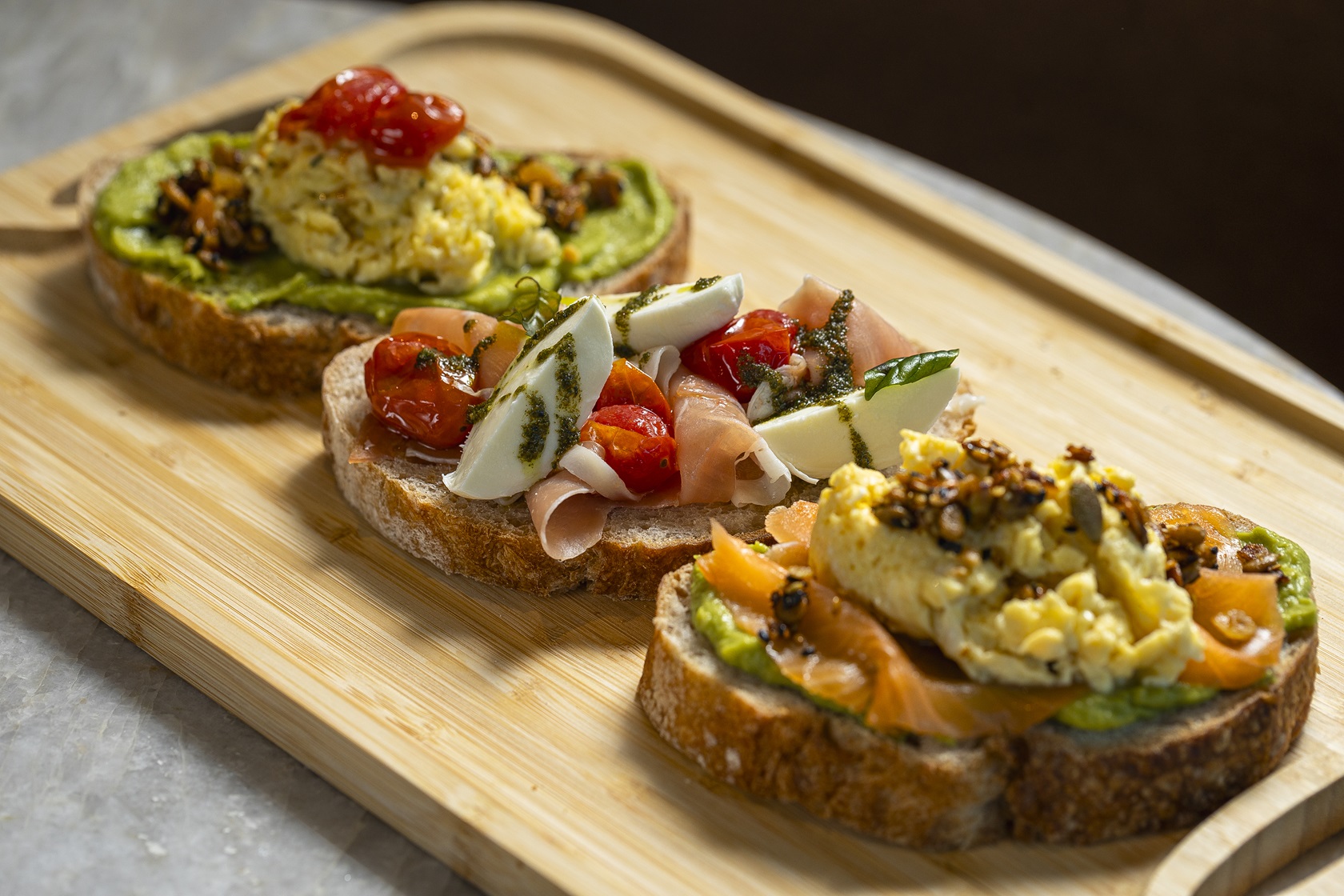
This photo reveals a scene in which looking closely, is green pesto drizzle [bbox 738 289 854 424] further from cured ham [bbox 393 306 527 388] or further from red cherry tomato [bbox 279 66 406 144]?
red cherry tomato [bbox 279 66 406 144]

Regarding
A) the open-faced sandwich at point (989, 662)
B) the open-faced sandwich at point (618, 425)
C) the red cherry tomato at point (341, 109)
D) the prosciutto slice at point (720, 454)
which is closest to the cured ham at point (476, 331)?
the open-faced sandwich at point (618, 425)

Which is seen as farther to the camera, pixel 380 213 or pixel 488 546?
pixel 380 213

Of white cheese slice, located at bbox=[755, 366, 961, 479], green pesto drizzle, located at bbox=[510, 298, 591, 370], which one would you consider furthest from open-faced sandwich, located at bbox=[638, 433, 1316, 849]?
green pesto drizzle, located at bbox=[510, 298, 591, 370]

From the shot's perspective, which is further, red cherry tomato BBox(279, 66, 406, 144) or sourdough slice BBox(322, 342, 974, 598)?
red cherry tomato BBox(279, 66, 406, 144)

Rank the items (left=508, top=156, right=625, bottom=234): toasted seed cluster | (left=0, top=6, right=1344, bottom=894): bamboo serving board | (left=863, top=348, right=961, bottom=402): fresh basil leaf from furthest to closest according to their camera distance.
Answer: (left=508, top=156, right=625, bottom=234): toasted seed cluster → (left=863, top=348, right=961, bottom=402): fresh basil leaf → (left=0, top=6, right=1344, bottom=894): bamboo serving board

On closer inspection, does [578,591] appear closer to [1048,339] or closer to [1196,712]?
[1196,712]

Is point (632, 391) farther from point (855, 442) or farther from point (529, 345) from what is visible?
point (855, 442)

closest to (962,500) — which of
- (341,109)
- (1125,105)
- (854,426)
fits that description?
(854,426)
